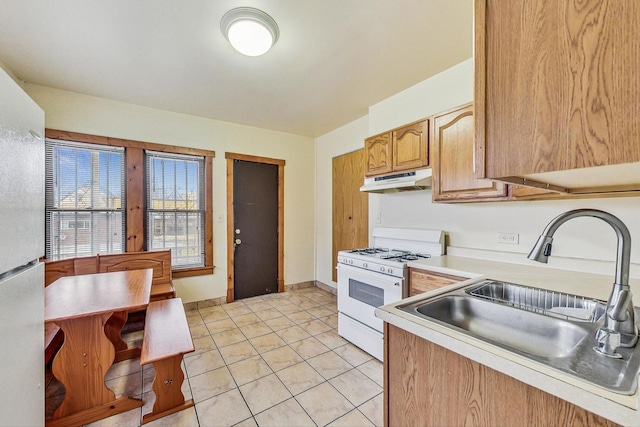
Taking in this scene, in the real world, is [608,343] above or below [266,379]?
above

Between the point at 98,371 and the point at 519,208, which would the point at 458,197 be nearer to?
the point at 519,208

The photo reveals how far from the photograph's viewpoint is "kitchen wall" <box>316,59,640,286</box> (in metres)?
1.71

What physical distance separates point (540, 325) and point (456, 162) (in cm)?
142

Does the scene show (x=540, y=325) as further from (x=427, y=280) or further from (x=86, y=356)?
(x=86, y=356)

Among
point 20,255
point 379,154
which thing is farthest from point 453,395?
point 379,154

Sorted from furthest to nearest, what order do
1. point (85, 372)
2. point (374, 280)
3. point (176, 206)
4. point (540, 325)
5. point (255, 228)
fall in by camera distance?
1. point (255, 228)
2. point (176, 206)
3. point (374, 280)
4. point (85, 372)
5. point (540, 325)

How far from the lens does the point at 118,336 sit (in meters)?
2.46

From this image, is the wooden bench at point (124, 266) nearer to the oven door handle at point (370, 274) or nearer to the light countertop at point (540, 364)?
the oven door handle at point (370, 274)

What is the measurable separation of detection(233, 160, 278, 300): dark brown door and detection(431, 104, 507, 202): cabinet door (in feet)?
8.78

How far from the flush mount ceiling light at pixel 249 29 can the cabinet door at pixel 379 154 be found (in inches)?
54.2

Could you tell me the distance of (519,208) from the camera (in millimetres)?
2088

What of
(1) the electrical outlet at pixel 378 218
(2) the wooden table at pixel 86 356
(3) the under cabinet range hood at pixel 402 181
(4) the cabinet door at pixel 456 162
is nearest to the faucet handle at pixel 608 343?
(4) the cabinet door at pixel 456 162

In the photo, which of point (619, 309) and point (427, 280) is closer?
point (619, 309)

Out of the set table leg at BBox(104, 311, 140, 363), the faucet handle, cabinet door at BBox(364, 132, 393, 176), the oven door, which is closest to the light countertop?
the faucet handle
